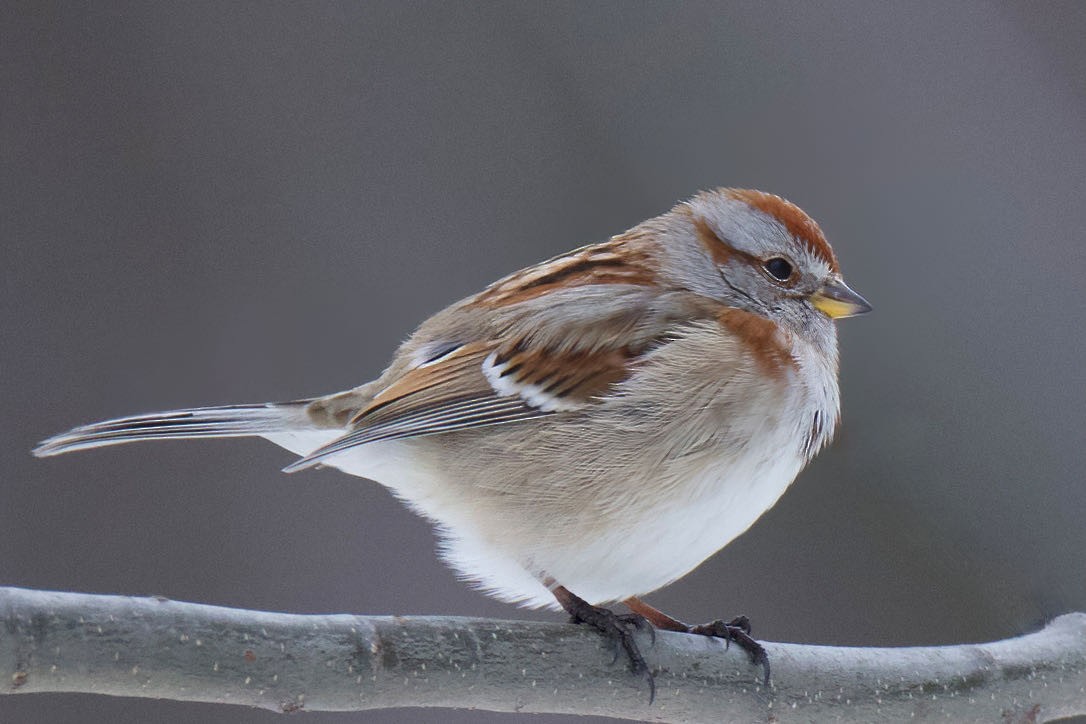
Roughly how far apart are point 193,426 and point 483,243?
0.72m

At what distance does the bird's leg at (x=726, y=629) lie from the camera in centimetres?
92

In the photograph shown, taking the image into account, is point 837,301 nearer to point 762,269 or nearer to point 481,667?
point 762,269

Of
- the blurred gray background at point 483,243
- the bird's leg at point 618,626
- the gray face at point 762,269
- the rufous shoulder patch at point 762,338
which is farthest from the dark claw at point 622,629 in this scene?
the blurred gray background at point 483,243

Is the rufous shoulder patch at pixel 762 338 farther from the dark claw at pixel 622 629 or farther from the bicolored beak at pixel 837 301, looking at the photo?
the dark claw at pixel 622 629

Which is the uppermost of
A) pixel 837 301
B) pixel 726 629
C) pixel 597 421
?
pixel 837 301

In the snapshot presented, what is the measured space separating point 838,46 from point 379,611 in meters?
1.05

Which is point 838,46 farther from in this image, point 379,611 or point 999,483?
point 379,611

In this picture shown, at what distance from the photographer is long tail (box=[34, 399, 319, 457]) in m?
0.99

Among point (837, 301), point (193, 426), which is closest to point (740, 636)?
point (837, 301)

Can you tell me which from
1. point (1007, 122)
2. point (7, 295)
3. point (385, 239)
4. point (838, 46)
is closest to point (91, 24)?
point (7, 295)

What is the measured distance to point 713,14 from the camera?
1.63 metres

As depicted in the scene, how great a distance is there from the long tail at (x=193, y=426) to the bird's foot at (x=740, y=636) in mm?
467

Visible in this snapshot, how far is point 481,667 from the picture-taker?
0.81 meters

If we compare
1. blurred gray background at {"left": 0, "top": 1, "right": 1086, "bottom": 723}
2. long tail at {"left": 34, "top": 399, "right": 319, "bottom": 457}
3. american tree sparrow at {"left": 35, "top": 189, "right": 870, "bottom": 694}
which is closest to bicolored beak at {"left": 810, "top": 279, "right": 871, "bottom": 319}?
american tree sparrow at {"left": 35, "top": 189, "right": 870, "bottom": 694}
